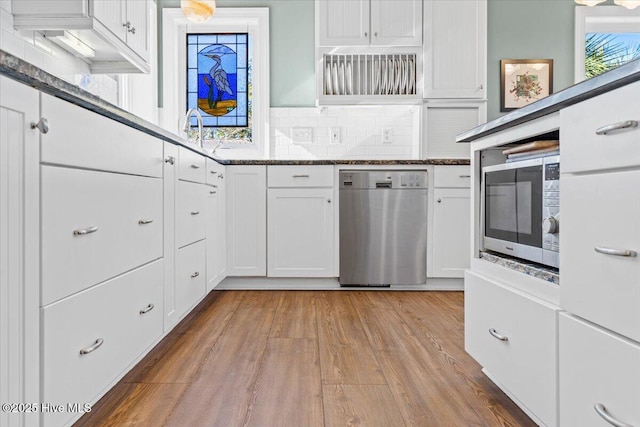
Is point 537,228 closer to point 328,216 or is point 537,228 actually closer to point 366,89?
point 328,216

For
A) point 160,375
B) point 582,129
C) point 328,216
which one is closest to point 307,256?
point 328,216

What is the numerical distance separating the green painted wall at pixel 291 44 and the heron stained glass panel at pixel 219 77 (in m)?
0.28

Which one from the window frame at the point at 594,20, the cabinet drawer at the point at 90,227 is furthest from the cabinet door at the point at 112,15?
the window frame at the point at 594,20

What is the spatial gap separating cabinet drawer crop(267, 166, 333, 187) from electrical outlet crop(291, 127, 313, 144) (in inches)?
25.0

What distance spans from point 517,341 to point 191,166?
5.49 feet

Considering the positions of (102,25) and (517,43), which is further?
(517,43)

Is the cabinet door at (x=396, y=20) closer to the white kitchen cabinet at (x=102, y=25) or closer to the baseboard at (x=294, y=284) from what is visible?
the white kitchen cabinet at (x=102, y=25)

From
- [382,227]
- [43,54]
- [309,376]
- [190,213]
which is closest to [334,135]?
[382,227]

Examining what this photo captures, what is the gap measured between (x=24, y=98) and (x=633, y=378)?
126 cm

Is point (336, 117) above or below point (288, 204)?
above

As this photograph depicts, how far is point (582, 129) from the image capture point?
2.91ft

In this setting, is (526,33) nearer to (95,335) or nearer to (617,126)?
(617,126)

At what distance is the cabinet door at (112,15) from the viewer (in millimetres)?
1840

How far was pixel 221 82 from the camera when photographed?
3605 millimetres
